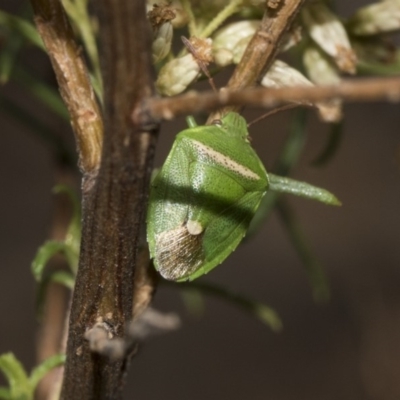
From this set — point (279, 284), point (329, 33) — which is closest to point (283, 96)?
point (329, 33)

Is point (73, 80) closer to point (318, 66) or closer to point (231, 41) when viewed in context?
point (231, 41)

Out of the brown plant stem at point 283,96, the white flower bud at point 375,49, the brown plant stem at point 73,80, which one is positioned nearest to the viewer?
the brown plant stem at point 283,96

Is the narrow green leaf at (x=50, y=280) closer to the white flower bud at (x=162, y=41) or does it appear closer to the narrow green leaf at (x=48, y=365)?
the narrow green leaf at (x=48, y=365)

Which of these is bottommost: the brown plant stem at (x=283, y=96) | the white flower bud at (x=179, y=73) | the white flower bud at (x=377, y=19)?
the white flower bud at (x=377, y=19)

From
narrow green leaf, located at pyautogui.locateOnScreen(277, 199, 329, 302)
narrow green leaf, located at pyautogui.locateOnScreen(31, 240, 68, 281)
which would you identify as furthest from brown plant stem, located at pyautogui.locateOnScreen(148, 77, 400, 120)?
narrow green leaf, located at pyautogui.locateOnScreen(277, 199, 329, 302)

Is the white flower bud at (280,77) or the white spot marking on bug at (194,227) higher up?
the white flower bud at (280,77)

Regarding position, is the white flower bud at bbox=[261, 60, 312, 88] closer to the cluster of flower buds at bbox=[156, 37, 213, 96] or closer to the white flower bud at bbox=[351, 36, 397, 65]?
the cluster of flower buds at bbox=[156, 37, 213, 96]

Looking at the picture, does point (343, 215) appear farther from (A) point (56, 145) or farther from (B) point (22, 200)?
(A) point (56, 145)

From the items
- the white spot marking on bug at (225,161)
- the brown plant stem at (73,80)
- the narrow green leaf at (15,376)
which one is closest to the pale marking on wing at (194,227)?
the white spot marking on bug at (225,161)
